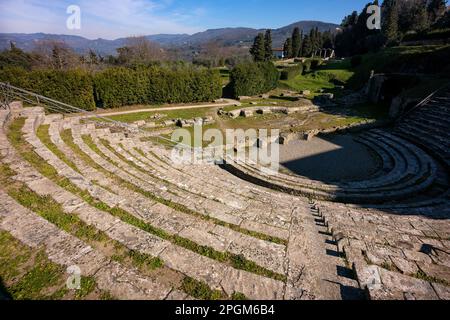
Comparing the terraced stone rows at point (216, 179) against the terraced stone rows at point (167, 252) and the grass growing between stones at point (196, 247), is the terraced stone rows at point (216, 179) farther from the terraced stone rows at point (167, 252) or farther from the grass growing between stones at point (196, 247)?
the terraced stone rows at point (167, 252)

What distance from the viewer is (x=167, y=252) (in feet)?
15.1

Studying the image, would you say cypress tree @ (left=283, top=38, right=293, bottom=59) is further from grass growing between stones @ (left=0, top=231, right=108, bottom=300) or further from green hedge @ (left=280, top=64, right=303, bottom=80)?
Answer: grass growing between stones @ (left=0, top=231, right=108, bottom=300)

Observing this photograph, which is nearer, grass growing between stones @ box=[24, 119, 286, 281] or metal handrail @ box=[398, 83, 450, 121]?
grass growing between stones @ box=[24, 119, 286, 281]

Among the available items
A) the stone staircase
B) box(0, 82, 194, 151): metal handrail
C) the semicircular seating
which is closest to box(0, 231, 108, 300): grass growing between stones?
the stone staircase

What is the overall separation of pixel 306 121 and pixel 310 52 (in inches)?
2550

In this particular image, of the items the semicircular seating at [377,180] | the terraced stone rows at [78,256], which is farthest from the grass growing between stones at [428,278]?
the semicircular seating at [377,180]

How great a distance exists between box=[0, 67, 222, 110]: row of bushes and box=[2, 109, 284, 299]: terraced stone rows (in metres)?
21.3

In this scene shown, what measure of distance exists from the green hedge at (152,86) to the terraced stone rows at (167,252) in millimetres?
22396

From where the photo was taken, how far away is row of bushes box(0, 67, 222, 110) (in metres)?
22.1

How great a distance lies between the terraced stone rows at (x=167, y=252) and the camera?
4035 mm

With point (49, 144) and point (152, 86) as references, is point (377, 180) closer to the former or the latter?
point (49, 144)

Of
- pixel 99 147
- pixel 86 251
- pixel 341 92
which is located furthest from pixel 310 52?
pixel 86 251

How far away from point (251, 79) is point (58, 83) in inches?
1001

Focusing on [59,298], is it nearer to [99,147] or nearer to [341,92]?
[99,147]
